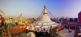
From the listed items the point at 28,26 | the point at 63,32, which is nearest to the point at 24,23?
the point at 28,26

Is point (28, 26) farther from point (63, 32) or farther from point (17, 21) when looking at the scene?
point (63, 32)

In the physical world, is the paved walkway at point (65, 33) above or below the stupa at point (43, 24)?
below

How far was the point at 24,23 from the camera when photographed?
6.43ft

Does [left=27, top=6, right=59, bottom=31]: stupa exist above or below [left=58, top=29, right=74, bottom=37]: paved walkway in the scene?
above

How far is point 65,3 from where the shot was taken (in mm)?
1964

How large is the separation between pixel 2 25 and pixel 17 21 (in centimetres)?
15

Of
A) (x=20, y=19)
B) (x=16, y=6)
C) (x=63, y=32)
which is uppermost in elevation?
(x=16, y=6)

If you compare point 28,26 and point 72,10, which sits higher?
point 72,10

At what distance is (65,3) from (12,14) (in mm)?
530

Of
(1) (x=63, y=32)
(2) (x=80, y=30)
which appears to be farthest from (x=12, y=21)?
(2) (x=80, y=30)

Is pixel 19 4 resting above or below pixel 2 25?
above

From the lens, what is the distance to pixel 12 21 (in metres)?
1.96

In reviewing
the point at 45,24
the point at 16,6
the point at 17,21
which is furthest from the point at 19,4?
the point at 45,24

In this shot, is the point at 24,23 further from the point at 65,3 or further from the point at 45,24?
the point at 65,3
